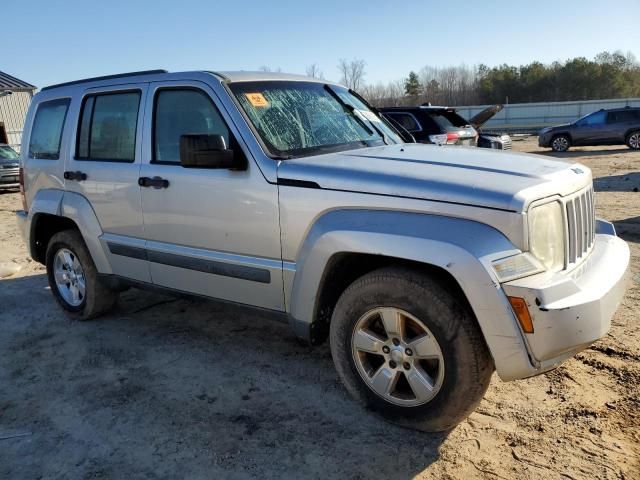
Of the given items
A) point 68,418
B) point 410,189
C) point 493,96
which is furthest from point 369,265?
point 493,96

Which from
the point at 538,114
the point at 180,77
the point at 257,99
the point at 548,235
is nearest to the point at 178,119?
the point at 180,77

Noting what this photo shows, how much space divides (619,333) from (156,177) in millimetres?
3674

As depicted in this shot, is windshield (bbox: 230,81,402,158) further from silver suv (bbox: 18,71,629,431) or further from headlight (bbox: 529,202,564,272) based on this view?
headlight (bbox: 529,202,564,272)

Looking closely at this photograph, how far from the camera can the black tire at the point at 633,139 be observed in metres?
19.6

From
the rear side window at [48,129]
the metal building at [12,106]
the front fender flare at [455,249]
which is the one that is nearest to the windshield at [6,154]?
the metal building at [12,106]

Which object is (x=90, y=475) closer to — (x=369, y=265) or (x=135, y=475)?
(x=135, y=475)

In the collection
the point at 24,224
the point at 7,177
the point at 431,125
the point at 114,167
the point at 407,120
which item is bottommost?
the point at 24,224

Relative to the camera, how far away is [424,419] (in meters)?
2.90

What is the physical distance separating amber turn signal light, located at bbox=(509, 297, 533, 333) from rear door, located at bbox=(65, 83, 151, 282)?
9.27ft

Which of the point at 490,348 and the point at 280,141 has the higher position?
the point at 280,141

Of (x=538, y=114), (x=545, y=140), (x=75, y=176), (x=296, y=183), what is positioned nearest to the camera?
(x=296, y=183)

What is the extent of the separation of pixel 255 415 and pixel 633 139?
68.3ft

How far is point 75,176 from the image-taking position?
455cm

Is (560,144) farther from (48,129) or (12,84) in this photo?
(12,84)
